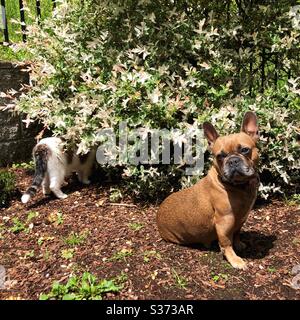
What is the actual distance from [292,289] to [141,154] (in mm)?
2206

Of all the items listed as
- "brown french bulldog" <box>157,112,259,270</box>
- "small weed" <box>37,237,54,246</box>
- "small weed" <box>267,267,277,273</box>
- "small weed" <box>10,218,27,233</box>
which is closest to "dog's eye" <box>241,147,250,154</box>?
"brown french bulldog" <box>157,112,259,270</box>

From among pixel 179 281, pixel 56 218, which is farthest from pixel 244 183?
pixel 56 218

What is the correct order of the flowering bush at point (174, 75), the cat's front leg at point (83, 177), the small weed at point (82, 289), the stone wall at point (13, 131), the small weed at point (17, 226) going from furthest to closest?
1. the stone wall at point (13, 131)
2. the cat's front leg at point (83, 177)
3. the flowering bush at point (174, 75)
4. the small weed at point (17, 226)
5. the small weed at point (82, 289)

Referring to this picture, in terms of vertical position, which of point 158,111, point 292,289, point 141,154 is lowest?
point 292,289

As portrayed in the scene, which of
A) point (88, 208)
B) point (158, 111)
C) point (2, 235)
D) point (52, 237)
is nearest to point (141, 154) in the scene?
point (158, 111)

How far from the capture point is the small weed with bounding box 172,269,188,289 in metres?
3.85

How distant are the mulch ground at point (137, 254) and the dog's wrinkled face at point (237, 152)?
33.3 inches

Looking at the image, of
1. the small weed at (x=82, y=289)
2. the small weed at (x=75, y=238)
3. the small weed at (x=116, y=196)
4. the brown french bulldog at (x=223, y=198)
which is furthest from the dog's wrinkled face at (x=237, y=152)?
the small weed at (x=116, y=196)

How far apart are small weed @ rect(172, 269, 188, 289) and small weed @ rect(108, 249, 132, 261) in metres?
0.50

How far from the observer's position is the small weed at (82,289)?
3664 millimetres

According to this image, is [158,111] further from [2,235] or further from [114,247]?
[2,235]

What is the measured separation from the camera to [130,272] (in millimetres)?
4027

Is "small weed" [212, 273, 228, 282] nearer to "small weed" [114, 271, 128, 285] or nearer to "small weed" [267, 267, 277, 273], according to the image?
"small weed" [267, 267, 277, 273]

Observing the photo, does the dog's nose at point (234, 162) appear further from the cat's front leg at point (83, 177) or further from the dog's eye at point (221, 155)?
the cat's front leg at point (83, 177)
